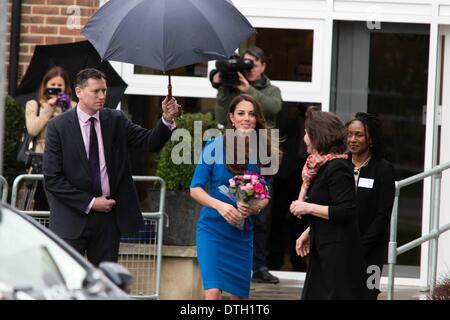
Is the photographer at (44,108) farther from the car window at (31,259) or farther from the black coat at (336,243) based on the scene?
the car window at (31,259)

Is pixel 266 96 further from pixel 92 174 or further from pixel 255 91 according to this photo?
pixel 92 174

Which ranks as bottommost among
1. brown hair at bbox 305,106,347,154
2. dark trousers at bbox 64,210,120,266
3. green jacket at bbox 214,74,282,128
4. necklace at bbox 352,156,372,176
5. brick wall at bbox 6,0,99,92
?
dark trousers at bbox 64,210,120,266

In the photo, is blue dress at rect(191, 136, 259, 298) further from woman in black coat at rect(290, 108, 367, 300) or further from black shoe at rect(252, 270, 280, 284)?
black shoe at rect(252, 270, 280, 284)

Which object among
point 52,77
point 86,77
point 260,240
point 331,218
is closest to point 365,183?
point 331,218

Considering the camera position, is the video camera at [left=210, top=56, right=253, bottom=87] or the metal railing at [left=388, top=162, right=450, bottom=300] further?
the video camera at [left=210, top=56, right=253, bottom=87]

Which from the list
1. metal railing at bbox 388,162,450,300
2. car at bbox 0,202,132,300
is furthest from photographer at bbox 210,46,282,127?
car at bbox 0,202,132,300

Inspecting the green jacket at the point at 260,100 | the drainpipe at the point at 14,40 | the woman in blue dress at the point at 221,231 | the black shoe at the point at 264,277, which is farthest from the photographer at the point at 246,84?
the woman in blue dress at the point at 221,231

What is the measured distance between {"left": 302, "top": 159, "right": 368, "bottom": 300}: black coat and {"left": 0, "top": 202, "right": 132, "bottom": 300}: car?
1882 millimetres

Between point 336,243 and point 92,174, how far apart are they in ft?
6.36

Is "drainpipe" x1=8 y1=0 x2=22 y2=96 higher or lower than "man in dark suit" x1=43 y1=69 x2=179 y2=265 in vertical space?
higher

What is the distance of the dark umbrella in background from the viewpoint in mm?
8430

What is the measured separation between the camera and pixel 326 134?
776 cm
